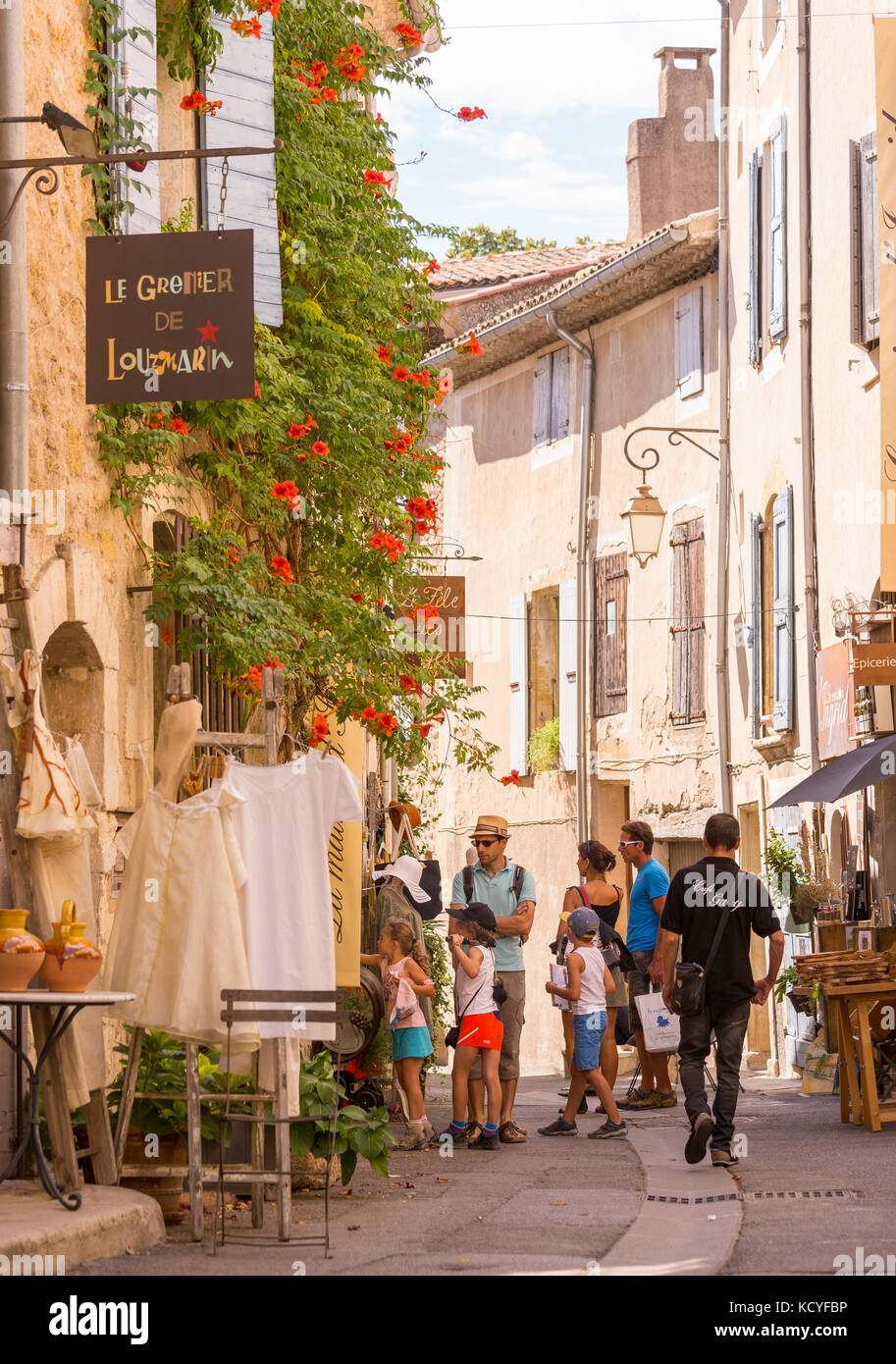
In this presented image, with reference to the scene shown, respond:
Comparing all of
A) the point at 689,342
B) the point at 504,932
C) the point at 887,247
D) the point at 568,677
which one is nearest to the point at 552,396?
the point at 568,677

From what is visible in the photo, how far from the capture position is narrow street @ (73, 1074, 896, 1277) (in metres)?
6.66

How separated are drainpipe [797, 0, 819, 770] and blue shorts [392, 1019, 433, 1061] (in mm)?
7129

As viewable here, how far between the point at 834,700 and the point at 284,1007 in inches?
350

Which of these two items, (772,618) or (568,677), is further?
(568,677)

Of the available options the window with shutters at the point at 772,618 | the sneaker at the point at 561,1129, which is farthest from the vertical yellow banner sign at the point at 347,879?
the window with shutters at the point at 772,618

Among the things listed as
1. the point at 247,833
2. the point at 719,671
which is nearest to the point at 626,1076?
the point at 719,671

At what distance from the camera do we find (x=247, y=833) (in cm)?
781

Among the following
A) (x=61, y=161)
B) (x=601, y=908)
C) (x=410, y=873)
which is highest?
(x=61, y=161)

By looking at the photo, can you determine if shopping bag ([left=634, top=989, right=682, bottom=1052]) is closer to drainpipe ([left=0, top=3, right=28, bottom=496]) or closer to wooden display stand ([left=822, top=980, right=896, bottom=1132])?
wooden display stand ([left=822, top=980, right=896, bottom=1132])

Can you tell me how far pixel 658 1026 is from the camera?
12.1 metres

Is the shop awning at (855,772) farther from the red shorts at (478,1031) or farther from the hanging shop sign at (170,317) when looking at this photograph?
the hanging shop sign at (170,317)

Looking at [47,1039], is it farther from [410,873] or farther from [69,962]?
[410,873]

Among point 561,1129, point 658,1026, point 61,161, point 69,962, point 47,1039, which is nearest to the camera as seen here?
point 69,962

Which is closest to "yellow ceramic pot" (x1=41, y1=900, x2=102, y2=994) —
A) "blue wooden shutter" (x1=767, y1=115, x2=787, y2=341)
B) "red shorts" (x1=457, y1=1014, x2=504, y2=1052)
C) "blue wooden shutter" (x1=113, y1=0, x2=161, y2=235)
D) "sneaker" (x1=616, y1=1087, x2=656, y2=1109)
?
"red shorts" (x1=457, y1=1014, x2=504, y2=1052)
